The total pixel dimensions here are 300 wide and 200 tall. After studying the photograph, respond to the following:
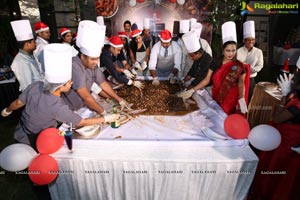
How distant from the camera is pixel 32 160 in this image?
57.3 inches

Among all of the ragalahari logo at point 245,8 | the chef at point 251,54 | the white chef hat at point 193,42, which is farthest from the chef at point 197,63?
the ragalahari logo at point 245,8

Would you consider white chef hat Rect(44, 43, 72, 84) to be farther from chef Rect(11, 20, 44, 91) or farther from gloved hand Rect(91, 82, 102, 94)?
chef Rect(11, 20, 44, 91)

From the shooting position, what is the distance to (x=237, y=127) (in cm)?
157

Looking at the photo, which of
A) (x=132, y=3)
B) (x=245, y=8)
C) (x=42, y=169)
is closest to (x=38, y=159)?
(x=42, y=169)

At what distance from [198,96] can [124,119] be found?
99 centimetres

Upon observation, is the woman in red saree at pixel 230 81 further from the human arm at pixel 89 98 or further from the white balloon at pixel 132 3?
the white balloon at pixel 132 3

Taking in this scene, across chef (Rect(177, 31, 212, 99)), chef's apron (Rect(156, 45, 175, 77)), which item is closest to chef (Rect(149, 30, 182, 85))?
chef's apron (Rect(156, 45, 175, 77))

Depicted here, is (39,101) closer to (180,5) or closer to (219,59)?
(219,59)

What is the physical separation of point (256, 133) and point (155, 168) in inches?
30.8

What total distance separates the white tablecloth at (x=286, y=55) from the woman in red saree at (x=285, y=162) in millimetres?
5648

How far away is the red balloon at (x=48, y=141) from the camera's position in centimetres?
143

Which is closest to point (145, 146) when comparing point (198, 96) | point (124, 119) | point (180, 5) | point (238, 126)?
point (124, 119)

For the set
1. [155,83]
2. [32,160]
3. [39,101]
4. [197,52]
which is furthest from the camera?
[155,83]

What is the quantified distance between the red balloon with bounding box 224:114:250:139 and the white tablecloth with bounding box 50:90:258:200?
0.20 ft
